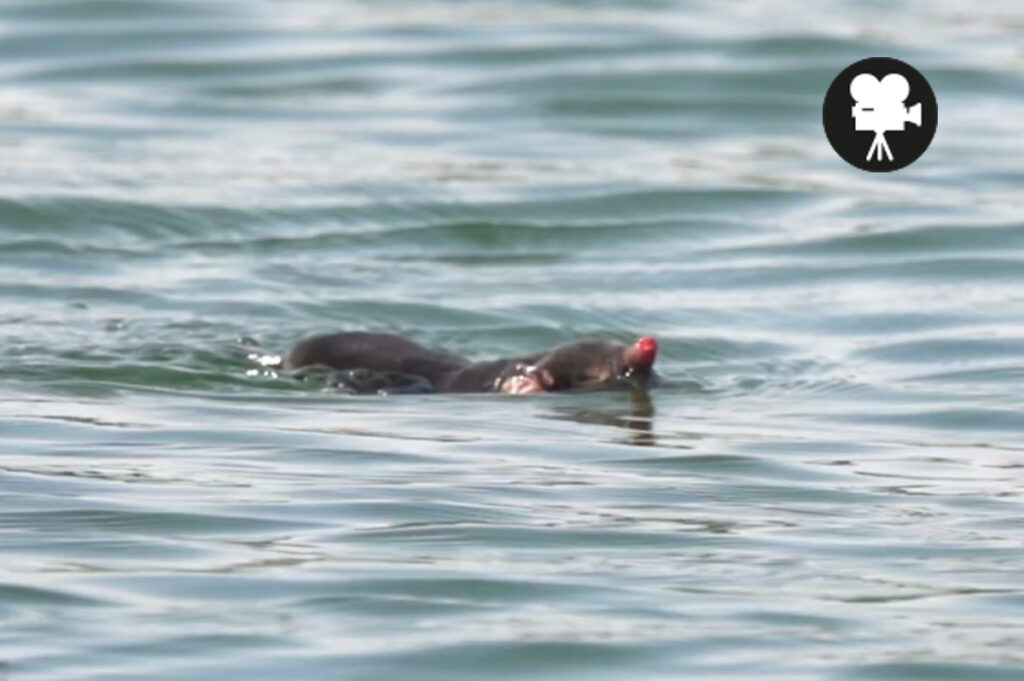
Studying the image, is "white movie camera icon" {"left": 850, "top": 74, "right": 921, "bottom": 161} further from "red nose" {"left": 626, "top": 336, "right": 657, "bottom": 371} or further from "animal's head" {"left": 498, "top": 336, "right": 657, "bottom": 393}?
"red nose" {"left": 626, "top": 336, "right": 657, "bottom": 371}

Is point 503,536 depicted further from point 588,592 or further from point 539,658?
point 539,658

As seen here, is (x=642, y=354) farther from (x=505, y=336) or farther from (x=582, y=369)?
(x=505, y=336)

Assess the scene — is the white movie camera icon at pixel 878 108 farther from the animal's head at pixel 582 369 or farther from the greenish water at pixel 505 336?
the animal's head at pixel 582 369

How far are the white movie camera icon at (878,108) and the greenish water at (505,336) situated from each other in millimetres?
254

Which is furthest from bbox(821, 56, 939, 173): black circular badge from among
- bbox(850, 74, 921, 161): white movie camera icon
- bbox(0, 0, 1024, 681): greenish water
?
bbox(0, 0, 1024, 681): greenish water

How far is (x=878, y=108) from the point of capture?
56.7 ft

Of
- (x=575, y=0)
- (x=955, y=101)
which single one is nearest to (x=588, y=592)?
(x=955, y=101)

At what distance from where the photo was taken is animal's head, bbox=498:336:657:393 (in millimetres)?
11039

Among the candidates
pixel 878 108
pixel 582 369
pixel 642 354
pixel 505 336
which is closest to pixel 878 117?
pixel 878 108

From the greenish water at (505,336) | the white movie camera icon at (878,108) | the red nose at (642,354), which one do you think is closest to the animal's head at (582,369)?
the red nose at (642,354)

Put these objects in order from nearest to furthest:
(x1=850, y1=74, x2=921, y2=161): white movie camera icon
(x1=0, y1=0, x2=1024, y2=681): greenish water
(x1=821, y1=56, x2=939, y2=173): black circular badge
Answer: (x1=0, y1=0, x2=1024, y2=681): greenish water
(x1=850, y1=74, x2=921, y2=161): white movie camera icon
(x1=821, y1=56, x2=939, y2=173): black circular badge

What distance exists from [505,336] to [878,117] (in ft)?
16.0

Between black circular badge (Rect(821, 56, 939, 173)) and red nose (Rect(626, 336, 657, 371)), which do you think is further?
black circular badge (Rect(821, 56, 939, 173))

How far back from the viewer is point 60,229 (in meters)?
14.9
